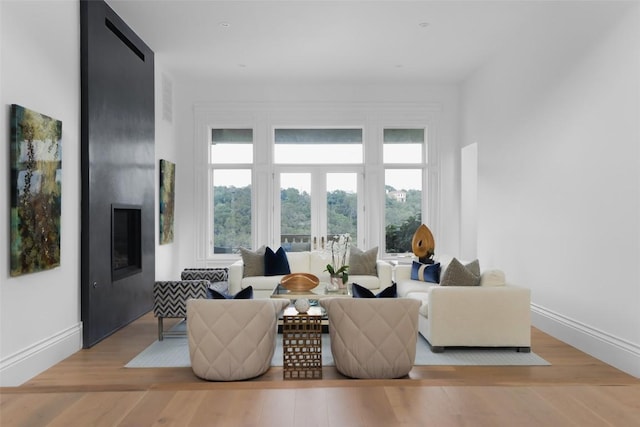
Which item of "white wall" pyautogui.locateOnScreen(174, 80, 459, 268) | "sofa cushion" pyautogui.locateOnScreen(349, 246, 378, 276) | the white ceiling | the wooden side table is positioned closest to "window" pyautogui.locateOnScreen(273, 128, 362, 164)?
"white wall" pyautogui.locateOnScreen(174, 80, 459, 268)

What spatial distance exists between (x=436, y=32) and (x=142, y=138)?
144 inches

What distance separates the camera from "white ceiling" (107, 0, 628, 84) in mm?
5395

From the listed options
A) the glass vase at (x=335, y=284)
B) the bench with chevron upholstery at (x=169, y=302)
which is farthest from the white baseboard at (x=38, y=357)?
the glass vase at (x=335, y=284)

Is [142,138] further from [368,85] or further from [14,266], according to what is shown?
[368,85]

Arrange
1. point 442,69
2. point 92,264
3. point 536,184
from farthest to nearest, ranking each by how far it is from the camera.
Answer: point 442,69
point 536,184
point 92,264

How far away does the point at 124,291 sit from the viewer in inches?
224

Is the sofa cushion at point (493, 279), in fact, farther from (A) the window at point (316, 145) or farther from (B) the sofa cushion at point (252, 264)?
(A) the window at point (316, 145)

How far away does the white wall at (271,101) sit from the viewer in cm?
843

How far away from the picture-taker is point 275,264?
6.72 meters

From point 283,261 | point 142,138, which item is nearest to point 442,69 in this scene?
point 283,261

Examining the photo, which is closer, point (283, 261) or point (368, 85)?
point (283, 261)

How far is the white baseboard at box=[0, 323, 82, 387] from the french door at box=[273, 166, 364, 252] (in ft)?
14.0

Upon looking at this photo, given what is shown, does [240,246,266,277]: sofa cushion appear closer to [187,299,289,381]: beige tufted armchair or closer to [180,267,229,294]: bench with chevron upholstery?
[180,267,229,294]: bench with chevron upholstery

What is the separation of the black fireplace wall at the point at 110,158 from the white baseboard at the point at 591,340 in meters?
4.35
